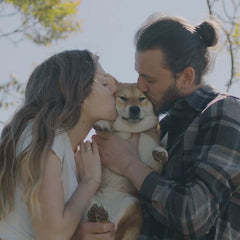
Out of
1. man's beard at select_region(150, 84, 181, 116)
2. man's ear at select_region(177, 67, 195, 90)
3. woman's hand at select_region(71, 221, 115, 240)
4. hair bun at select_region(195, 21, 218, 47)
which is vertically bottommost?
woman's hand at select_region(71, 221, 115, 240)

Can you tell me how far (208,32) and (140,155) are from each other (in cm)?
85

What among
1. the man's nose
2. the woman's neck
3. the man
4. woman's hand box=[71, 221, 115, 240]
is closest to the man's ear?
the man

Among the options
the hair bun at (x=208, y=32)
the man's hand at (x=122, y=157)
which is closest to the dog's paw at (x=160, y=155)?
the man's hand at (x=122, y=157)

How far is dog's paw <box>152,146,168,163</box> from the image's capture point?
397 cm

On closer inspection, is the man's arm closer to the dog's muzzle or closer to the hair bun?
the dog's muzzle

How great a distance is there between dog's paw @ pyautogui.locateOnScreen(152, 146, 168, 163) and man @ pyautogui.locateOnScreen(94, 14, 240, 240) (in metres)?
0.04

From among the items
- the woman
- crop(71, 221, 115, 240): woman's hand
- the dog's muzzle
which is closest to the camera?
the woman

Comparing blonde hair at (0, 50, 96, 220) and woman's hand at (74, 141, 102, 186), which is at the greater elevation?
blonde hair at (0, 50, 96, 220)

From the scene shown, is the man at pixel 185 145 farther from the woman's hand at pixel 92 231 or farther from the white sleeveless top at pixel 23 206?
the white sleeveless top at pixel 23 206

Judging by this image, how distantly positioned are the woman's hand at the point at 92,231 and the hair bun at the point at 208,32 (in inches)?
53.0

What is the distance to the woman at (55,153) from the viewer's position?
349 centimetres

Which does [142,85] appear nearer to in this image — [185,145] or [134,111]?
[134,111]

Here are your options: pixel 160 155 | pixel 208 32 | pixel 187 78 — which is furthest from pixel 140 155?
pixel 208 32

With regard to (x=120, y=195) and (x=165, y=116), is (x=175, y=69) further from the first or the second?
(x=120, y=195)
